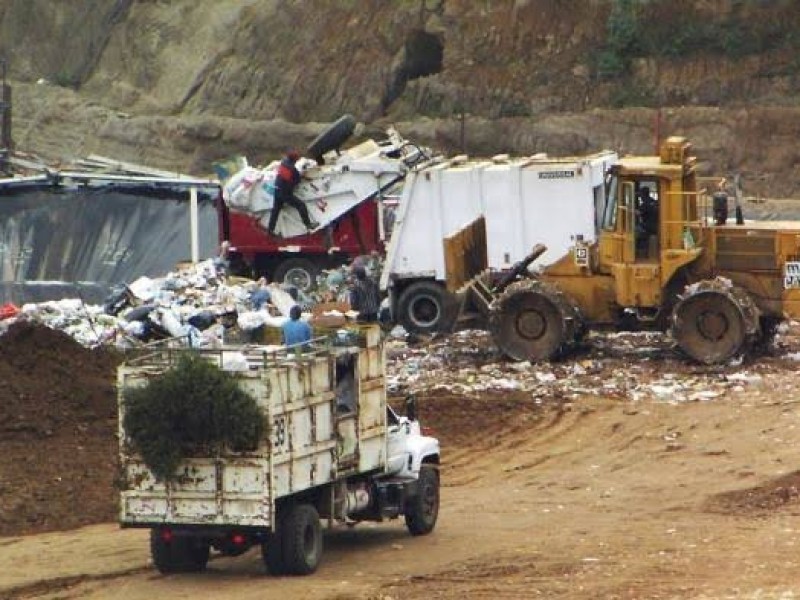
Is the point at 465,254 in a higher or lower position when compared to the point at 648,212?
lower

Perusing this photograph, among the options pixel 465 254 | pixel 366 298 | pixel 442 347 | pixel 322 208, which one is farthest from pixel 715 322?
pixel 322 208

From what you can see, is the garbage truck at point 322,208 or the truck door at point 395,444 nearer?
the truck door at point 395,444

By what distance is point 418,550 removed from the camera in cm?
1769

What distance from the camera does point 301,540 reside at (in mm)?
16422

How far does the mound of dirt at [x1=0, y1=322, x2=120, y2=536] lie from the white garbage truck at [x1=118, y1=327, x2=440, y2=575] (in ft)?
10.7

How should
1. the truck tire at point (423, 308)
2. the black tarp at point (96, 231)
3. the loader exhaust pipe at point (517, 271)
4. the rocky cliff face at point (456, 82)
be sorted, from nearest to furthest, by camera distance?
1. the loader exhaust pipe at point (517, 271)
2. the truck tire at point (423, 308)
3. the black tarp at point (96, 231)
4. the rocky cliff face at point (456, 82)

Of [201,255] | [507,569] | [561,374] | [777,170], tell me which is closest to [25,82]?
[777,170]

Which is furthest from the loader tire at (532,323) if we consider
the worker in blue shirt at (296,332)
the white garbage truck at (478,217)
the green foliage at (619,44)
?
the green foliage at (619,44)

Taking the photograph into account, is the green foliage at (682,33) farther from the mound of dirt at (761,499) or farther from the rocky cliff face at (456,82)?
the mound of dirt at (761,499)

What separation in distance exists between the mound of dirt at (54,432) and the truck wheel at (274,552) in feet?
11.6

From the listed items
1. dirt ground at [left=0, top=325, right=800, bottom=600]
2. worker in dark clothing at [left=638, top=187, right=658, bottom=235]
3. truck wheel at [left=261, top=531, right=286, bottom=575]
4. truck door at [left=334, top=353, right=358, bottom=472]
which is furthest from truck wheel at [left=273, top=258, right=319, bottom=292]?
truck wheel at [left=261, top=531, right=286, bottom=575]

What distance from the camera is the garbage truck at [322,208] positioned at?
33.5 meters

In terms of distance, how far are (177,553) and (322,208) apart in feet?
56.6

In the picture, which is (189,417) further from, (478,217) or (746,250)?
(478,217)
